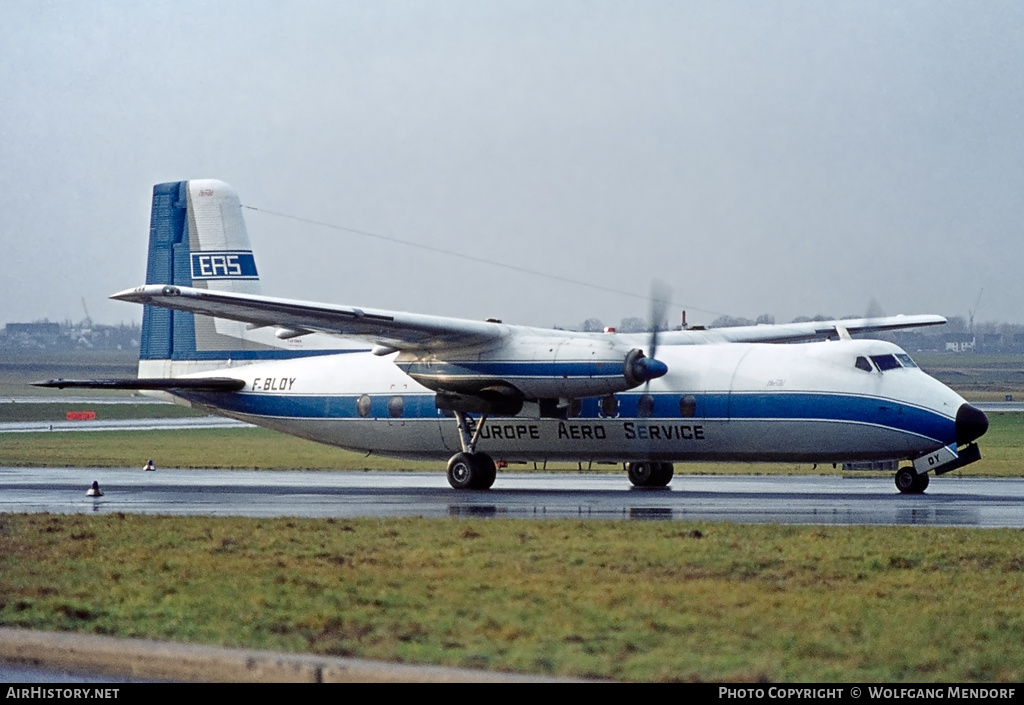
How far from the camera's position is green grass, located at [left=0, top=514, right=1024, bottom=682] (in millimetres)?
9617

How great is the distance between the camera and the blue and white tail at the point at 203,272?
32062 mm

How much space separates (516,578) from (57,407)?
7332 cm

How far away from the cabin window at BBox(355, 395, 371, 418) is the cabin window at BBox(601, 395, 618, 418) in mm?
5659

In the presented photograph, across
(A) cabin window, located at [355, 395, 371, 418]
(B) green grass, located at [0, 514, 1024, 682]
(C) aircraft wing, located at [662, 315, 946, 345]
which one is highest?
(C) aircraft wing, located at [662, 315, 946, 345]

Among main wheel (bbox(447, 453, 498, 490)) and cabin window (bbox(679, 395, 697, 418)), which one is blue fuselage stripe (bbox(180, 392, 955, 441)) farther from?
main wheel (bbox(447, 453, 498, 490))

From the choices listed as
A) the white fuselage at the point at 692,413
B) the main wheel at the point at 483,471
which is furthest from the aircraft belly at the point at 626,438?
the main wheel at the point at 483,471

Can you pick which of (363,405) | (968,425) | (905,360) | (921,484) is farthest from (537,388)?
(968,425)

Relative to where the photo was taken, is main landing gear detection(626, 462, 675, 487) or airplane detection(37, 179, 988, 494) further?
main landing gear detection(626, 462, 675, 487)

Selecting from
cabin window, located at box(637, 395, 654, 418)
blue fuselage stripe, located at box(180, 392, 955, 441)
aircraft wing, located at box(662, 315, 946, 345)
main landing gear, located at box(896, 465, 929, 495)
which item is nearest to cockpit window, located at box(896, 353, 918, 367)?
blue fuselage stripe, located at box(180, 392, 955, 441)

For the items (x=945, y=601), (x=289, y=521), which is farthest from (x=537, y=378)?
(x=945, y=601)

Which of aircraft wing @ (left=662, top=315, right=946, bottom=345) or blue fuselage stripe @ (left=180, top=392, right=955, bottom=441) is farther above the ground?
aircraft wing @ (left=662, top=315, right=946, bottom=345)

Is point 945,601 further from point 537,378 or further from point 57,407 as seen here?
point 57,407

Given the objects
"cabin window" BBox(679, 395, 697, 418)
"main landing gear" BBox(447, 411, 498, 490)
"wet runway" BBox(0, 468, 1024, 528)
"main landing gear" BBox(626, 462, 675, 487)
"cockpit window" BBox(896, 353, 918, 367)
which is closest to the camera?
"wet runway" BBox(0, 468, 1024, 528)

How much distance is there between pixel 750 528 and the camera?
17.7 meters
